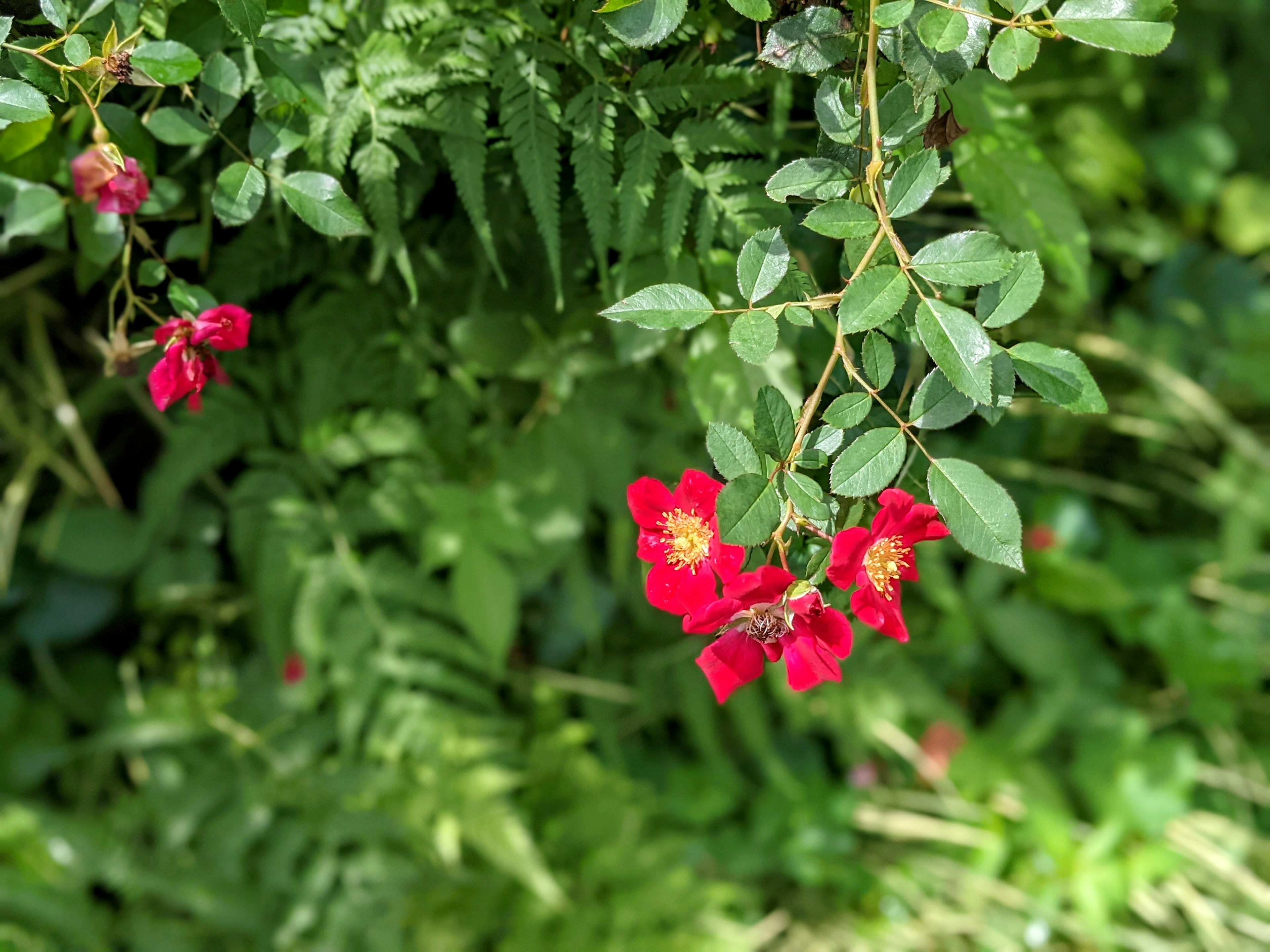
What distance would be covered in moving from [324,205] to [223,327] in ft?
0.36

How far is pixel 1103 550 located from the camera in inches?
62.4

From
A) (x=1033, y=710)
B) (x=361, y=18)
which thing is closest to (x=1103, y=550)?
(x=1033, y=710)

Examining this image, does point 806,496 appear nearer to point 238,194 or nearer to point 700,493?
point 700,493

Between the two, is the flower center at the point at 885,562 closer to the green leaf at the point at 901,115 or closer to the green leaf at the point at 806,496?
the green leaf at the point at 806,496

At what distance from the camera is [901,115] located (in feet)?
1.73

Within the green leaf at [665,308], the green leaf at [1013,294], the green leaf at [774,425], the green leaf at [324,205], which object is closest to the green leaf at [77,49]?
the green leaf at [324,205]

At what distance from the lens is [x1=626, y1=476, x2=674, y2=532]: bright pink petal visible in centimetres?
52

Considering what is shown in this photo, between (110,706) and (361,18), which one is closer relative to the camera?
(361,18)

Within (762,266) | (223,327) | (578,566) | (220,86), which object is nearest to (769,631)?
(762,266)

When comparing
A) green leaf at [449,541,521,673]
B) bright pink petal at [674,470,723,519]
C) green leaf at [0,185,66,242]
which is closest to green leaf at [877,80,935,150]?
bright pink petal at [674,470,723,519]

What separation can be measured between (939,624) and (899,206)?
112 centimetres

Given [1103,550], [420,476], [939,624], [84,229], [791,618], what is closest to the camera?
[791,618]

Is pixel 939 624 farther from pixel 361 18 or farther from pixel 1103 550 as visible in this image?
pixel 361 18

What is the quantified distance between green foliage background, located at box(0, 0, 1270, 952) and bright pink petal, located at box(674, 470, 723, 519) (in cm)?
21
